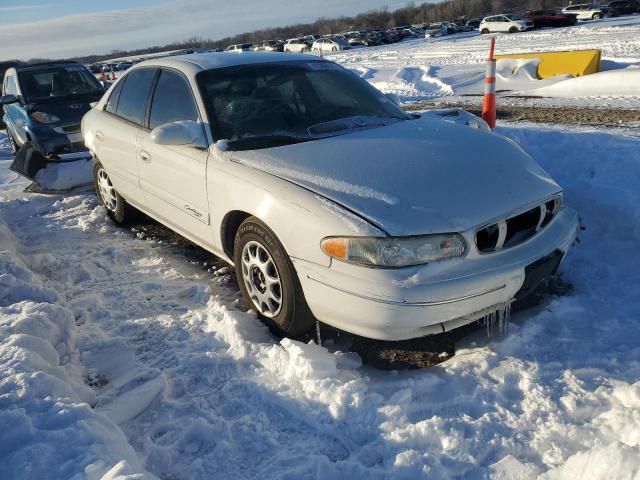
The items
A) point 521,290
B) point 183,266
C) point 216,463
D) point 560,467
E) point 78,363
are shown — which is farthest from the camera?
point 183,266

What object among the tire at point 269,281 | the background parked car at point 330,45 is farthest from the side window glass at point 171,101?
the background parked car at point 330,45

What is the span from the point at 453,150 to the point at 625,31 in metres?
27.0

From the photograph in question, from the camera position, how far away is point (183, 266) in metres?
4.32

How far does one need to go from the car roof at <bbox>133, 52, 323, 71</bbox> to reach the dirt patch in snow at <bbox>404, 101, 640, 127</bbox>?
468cm

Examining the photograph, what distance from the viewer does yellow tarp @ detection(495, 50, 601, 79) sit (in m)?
11.7

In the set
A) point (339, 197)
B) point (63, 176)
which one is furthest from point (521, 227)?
point (63, 176)

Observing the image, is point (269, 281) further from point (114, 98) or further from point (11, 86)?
point (11, 86)

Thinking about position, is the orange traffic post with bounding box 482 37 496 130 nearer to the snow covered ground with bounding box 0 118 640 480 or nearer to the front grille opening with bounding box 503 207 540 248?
the snow covered ground with bounding box 0 118 640 480

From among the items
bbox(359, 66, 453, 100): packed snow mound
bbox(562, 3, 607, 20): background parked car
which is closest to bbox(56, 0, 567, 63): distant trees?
bbox(562, 3, 607, 20): background parked car

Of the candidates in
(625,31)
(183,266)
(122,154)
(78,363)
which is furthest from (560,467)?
(625,31)

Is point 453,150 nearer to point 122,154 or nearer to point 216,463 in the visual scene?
point 216,463

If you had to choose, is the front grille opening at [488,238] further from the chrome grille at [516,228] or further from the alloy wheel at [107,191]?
the alloy wheel at [107,191]

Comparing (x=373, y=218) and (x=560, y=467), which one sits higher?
(x=373, y=218)

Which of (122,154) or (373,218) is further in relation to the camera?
(122,154)
